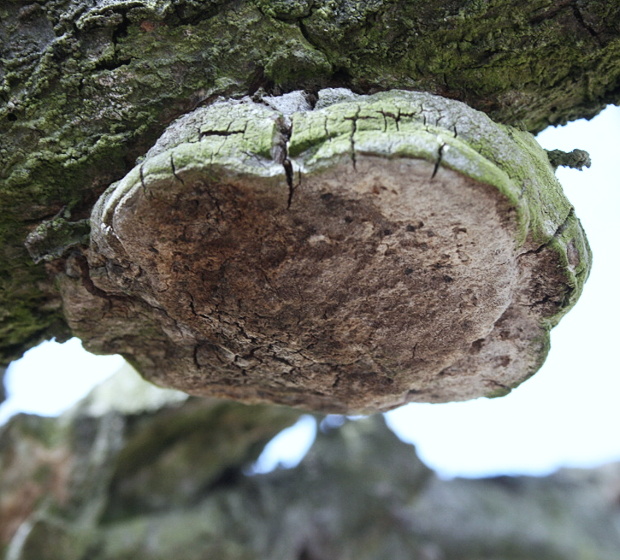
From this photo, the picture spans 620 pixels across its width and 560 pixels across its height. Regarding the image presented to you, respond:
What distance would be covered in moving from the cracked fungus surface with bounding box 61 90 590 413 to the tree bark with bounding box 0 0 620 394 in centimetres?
11

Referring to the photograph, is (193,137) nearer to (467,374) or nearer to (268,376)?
(268,376)

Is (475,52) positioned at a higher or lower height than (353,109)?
higher

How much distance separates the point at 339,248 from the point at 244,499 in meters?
3.96

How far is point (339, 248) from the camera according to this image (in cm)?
117

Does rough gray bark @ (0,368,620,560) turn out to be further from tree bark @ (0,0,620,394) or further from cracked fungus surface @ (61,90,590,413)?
tree bark @ (0,0,620,394)

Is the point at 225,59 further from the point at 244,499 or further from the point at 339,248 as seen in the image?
the point at 244,499

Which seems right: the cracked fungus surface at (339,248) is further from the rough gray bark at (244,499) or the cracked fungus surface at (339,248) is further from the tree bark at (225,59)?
the rough gray bark at (244,499)

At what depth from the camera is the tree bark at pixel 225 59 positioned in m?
1.26

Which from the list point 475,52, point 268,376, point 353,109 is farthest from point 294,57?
point 268,376

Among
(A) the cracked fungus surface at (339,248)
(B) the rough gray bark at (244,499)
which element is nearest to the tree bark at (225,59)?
(A) the cracked fungus surface at (339,248)

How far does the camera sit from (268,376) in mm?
1580

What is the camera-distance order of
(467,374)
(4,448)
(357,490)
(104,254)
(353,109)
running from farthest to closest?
1. (357,490)
2. (4,448)
3. (467,374)
4. (104,254)
5. (353,109)

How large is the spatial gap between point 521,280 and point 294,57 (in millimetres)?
651

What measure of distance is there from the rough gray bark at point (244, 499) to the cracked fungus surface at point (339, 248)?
270 cm
